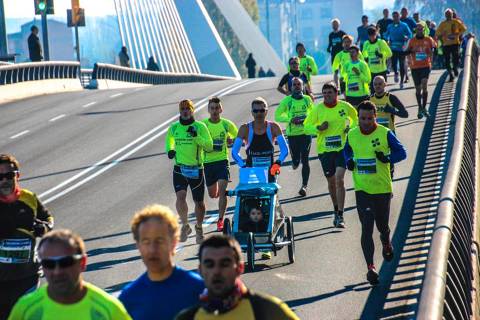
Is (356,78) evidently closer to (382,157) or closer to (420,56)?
(420,56)

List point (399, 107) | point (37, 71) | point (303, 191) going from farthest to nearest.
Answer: point (37, 71) < point (303, 191) < point (399, 107)

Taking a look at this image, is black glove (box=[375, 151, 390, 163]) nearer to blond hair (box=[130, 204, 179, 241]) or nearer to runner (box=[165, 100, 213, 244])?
runner (box=[165, 100, 213, 244])

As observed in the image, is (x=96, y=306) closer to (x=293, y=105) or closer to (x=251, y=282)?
(x=251, y=282)

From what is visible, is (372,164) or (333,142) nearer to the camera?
(372,164)

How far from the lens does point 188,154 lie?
1595 centimetres

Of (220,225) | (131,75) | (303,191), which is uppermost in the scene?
(220,225)

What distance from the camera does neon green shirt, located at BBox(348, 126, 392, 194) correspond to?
13.5 metres

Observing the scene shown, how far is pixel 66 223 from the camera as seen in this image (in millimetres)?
18797

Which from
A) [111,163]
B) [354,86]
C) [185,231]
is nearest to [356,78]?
[354,86]

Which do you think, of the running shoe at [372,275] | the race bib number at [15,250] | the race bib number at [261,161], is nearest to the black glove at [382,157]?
the running shoe at [372,275]

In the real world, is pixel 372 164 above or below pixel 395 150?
below

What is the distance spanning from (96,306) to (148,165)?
19.3m

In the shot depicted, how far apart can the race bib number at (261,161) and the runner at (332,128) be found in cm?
119

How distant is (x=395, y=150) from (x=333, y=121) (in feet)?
12.2
